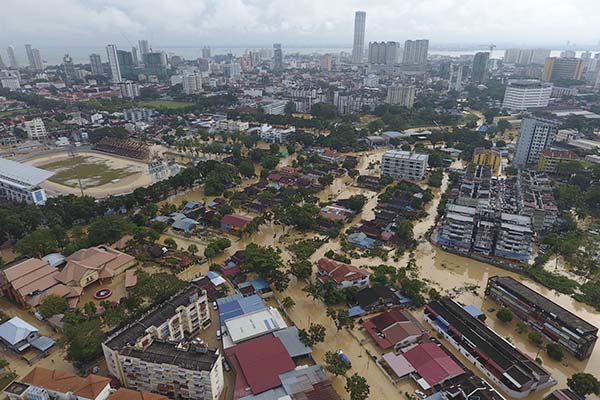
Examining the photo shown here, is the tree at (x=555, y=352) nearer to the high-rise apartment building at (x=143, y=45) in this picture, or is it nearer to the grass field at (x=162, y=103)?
the grass field at (x=162, y=103)

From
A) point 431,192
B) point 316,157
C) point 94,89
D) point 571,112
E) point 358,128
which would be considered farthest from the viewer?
point 94,89

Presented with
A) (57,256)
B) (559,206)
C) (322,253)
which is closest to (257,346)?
(322,253)

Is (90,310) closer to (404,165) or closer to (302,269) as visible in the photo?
(302,269)

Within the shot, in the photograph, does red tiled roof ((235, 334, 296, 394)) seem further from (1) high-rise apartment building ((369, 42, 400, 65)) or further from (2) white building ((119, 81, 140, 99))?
(1) high-rise apartment building ((369, 42, 400, 65))

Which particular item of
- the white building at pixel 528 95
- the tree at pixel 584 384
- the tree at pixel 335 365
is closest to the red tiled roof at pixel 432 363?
the tree at pixel 335 365

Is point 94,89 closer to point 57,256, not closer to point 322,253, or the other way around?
point 57,256

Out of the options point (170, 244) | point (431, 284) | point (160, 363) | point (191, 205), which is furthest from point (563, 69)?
point (160, 363)

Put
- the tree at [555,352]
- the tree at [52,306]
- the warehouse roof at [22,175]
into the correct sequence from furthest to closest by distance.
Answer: the warehouse roof at [22,175] → the tree at [52,306] → the tree at [555,352]
